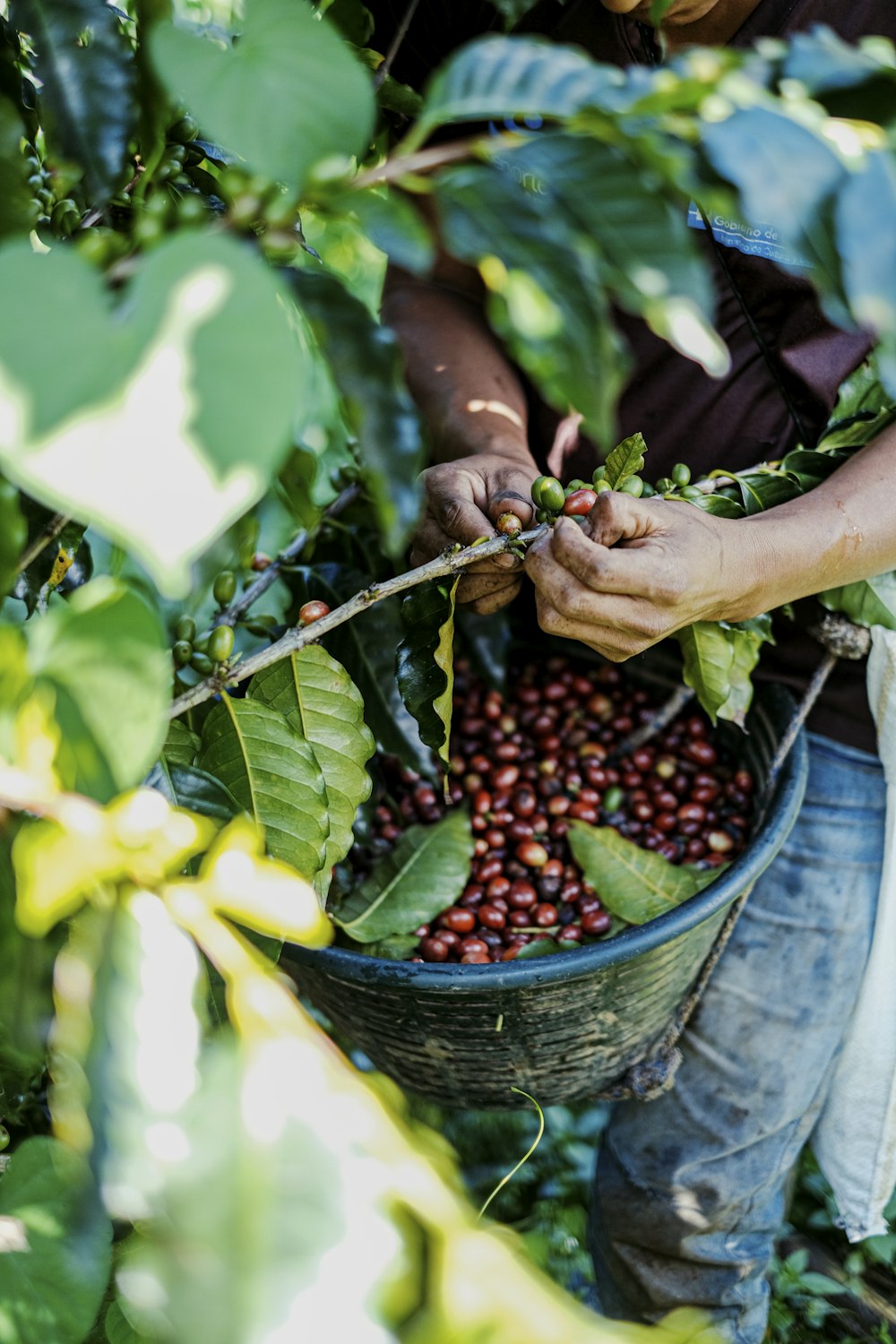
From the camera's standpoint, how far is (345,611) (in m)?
0.95

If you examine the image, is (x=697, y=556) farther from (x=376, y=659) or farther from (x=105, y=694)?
(x=105, y=694)

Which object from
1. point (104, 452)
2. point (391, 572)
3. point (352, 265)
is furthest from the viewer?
point (352, 265)

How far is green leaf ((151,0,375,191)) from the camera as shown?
448 millimetres

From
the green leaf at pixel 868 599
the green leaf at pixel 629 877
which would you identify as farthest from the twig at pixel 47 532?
the green leaf at pixel 868 599

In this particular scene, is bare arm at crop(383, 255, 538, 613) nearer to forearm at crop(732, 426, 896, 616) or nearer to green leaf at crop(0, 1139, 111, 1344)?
A: forearm at crop(732, 426, 896, 616)

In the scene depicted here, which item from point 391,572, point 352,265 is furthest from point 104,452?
point 352,265

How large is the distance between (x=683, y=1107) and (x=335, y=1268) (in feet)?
4.53

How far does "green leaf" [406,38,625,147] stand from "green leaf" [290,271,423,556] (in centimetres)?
9

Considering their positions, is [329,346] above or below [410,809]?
above

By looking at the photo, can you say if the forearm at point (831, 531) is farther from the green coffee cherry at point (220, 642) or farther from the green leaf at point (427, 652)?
the green coffee cherry at point (220, 642)

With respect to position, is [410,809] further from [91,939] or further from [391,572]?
[91,939]

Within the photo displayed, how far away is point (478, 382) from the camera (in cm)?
154

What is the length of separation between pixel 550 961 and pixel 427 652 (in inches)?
13.5

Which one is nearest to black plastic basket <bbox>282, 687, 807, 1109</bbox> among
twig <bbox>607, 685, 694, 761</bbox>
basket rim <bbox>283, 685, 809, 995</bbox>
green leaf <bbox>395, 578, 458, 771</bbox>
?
basket rim <bbox>283, 685, 809, 995</bbox>
